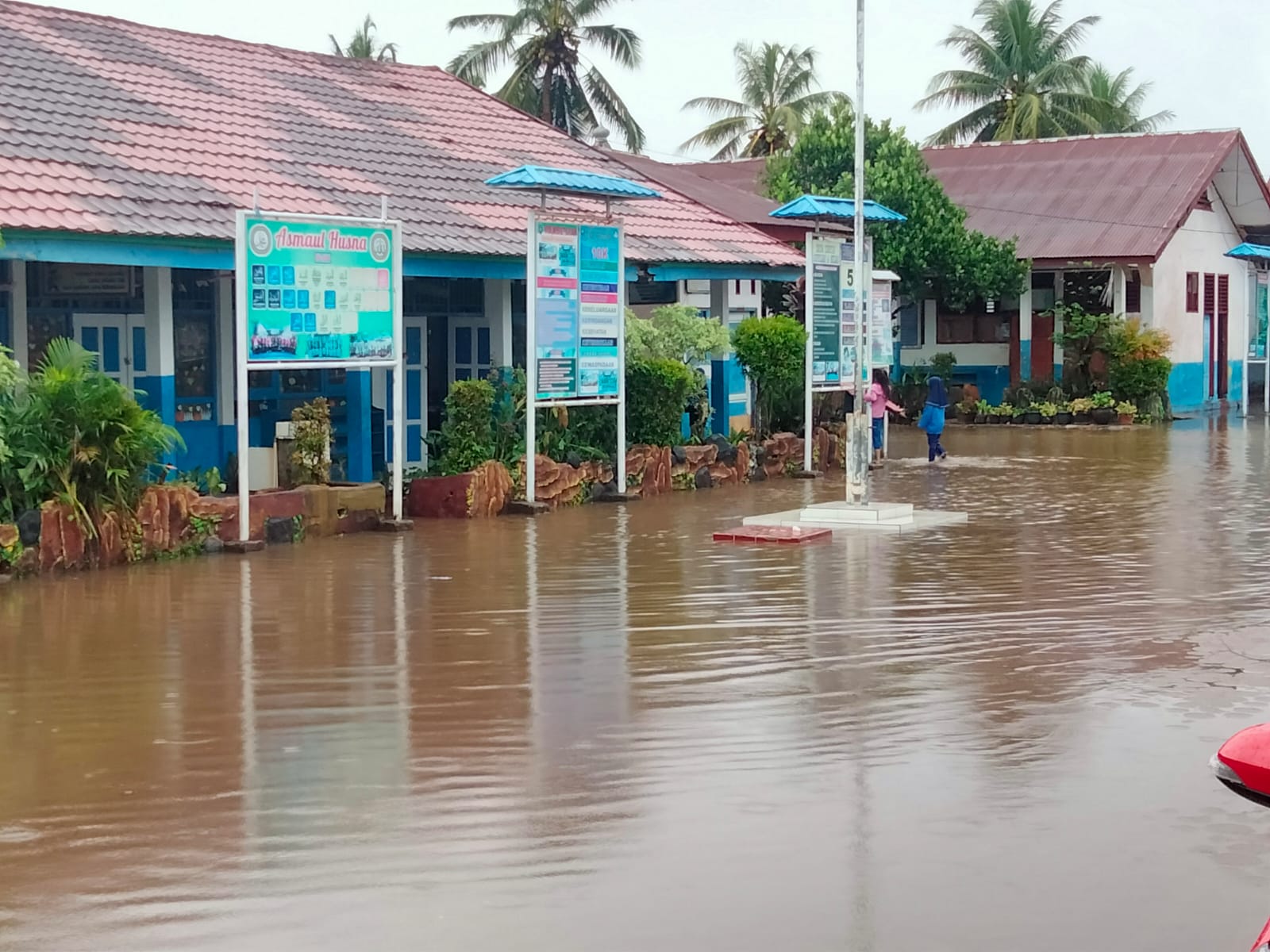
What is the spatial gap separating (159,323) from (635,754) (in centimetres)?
914

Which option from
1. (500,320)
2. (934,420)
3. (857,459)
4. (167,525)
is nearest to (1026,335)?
(934,420)

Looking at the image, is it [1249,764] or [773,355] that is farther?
[773,355]

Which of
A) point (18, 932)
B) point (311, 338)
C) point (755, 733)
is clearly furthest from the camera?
point (311, 338)

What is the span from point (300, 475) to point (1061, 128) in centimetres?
3436

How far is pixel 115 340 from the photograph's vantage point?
16578mm

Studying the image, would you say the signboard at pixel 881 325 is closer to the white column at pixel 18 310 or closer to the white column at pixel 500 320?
the white column at pixel 500 320

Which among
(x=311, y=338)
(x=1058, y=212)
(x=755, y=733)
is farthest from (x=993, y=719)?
(x=1058, y=212)

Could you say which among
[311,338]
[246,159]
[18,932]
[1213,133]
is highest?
[1213,133]

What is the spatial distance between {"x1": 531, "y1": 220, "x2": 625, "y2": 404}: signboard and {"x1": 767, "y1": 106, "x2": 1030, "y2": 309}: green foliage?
15492mm

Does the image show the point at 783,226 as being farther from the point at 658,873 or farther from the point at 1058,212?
the point at 658,873

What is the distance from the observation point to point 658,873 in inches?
224

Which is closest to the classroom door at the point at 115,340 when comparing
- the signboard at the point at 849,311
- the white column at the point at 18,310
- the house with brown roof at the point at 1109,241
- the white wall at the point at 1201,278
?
the white column at the point at 18,310

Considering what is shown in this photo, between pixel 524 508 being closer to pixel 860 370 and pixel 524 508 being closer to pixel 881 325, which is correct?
pixel 860 370

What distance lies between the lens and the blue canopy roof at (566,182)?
1623cm
